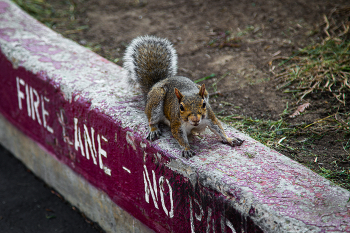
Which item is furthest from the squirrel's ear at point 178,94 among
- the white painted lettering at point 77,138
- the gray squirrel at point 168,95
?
the white painted lettering at point 77,138

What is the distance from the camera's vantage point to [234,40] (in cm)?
374

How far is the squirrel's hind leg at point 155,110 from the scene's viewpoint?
2.15 meters

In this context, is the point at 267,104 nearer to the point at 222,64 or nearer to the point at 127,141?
the point at 222,64

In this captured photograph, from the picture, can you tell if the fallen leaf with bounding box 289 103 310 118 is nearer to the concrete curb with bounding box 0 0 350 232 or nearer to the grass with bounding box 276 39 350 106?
the grass with bounding box 276 39 350 106

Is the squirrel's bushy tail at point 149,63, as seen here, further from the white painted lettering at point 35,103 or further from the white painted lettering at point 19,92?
the white painted lettering at point 19,92

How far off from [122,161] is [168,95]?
535 mm

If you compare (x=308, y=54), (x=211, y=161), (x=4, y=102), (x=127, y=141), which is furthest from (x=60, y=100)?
(x=308, y=54)

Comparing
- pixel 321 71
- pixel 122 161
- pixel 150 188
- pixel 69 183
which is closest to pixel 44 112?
pixel 69 183

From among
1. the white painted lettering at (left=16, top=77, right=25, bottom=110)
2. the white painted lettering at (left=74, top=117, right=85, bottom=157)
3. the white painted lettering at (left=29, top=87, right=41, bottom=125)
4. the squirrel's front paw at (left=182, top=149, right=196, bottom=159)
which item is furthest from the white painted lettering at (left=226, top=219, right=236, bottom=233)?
the white painted lettering at (left=16, top=77, right=25, bottom=110)

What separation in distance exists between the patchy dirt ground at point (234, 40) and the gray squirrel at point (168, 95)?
556mm

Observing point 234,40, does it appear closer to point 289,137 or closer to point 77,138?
point 289,137

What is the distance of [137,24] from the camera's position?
4371 millimetres

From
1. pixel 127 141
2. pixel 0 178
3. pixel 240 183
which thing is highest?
pixel 240 183

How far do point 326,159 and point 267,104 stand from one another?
30.7 inches
